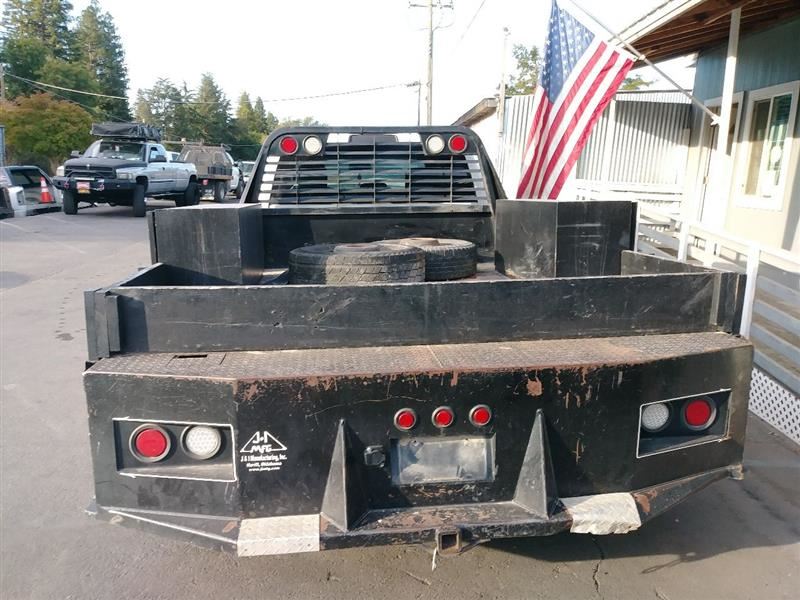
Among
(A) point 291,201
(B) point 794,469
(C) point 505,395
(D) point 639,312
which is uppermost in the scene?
(A) point 291,201

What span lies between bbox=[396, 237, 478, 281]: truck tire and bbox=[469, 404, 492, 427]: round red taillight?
1425 mm

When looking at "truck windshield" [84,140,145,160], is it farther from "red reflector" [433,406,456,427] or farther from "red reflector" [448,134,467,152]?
"red reflector" [433,406,456,427]

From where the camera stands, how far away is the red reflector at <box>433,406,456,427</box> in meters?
2.53

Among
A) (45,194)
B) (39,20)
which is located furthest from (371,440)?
(39,20)

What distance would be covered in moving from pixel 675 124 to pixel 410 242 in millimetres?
10233

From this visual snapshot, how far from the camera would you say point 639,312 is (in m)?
2.88

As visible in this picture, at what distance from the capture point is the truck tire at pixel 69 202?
19.9m

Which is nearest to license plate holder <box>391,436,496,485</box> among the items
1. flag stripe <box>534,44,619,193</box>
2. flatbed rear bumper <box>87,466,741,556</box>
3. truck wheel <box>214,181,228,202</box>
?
flatbed rear bumper <box>87,466,741,556</box>

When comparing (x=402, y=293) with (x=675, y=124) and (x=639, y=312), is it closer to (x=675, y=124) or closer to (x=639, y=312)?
(x=639, y=312)

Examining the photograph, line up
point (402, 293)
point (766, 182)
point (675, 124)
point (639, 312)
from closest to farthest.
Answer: point (402, 293), point (639, 312), point (766, 182), point (675, 124)

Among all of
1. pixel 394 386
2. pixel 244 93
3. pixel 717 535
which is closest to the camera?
pixel 394 386

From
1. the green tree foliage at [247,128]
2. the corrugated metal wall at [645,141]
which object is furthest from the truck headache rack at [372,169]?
the green tree foliage at [247,128]

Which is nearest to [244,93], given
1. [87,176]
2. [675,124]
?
[87,176]

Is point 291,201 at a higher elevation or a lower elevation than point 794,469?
higher
